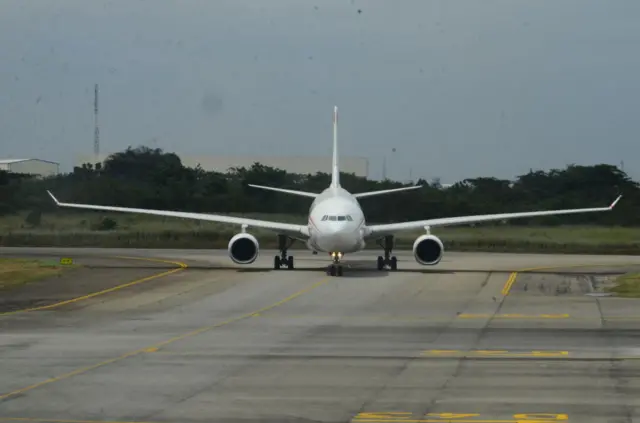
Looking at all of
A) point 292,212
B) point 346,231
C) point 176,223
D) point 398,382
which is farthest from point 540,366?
point 176,223

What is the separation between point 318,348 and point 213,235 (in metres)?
45.6

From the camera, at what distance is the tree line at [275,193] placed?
216 feet

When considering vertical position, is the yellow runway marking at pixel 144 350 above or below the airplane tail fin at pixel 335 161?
below

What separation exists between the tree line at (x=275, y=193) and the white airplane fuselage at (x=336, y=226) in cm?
1944

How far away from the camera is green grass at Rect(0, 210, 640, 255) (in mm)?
65062

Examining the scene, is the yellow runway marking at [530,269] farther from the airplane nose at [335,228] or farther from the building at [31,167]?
the building at [31,167]

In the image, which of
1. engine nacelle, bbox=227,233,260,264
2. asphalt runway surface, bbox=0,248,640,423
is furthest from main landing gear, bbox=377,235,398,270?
engine nacelle, bbox=227,233,260,264

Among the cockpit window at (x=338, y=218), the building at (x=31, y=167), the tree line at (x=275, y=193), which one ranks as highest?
the building at (x=31, y=167)

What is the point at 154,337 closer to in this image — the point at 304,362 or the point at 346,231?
the point at 304,362

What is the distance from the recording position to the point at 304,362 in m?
21.8

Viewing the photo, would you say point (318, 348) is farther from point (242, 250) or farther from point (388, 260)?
point (388, 260)

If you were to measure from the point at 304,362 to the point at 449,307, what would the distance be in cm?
1285

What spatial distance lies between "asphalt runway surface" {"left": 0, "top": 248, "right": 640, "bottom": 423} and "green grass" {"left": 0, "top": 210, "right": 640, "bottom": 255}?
19077 millimetres

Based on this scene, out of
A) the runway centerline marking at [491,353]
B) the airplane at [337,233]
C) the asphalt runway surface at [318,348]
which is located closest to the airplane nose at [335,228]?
the airplane at [337,233]
